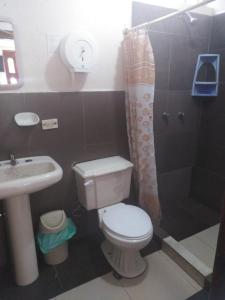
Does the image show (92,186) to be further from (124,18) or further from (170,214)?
(124,18)

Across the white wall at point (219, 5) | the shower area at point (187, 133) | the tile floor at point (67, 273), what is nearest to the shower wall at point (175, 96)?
the shower area at point (187, 133)

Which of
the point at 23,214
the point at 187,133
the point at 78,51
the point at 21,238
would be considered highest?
the point at 78,51

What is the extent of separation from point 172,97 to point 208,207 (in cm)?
130

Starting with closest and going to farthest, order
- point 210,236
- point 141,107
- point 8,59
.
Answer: point 8,59, point 141,107, point 210,236

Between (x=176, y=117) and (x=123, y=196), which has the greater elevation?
(x=176, y=117)

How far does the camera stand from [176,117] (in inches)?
89.9

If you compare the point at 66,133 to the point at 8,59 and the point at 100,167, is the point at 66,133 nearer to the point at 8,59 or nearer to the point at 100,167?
the point at 100,167

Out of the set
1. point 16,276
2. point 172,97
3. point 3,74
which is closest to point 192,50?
point 172,97

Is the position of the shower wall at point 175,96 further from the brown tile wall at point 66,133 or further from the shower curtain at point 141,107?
the brown tile wall at point 66,133

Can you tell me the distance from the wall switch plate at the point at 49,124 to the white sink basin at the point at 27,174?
23cm

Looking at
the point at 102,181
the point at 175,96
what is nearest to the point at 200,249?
the point at 102,181

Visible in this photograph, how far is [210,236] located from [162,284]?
2.33 feet

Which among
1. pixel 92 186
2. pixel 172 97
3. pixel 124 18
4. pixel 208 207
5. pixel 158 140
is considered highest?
pixel 124 18

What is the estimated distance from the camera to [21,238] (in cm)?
151
